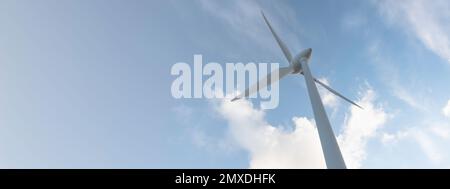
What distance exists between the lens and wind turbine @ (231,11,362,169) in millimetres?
19547

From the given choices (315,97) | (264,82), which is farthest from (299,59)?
(315,97)

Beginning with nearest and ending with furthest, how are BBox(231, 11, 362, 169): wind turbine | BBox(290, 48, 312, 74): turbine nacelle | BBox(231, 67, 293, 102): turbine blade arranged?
BBox(231, 11, 362, 169): wind turbine → BBox(290, 48, 312, 74): turbine nacelle → BBox(231, 67, 293, 102): turbine blade

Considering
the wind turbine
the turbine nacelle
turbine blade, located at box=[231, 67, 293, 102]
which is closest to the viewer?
the wind turbine

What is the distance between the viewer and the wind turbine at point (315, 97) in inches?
770

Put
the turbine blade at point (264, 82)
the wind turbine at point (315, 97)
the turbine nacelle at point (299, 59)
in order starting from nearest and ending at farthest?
the wind turbine at point (315, 97)
the turbine nacelle at point (299, 59)
the turbine blade at point (264, 82)

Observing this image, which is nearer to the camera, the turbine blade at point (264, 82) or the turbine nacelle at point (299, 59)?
the turbine nacelle at point (299, 59)

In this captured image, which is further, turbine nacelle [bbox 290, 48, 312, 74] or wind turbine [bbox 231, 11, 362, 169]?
turbine nacelle [bbox 290, 48, 312, 74]

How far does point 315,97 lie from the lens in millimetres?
24781

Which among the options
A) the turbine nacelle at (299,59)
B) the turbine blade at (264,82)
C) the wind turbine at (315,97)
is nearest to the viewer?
the wind turbine at (315,97)

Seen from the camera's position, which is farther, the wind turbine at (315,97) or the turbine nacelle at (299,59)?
the turbine nacelle at (299,59)
